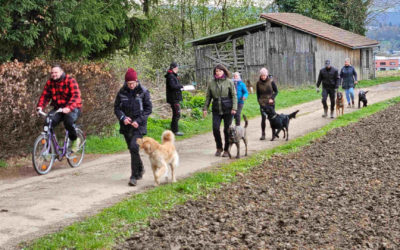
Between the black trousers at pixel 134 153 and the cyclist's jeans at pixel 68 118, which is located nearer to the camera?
the black trousers at pixel 134 153

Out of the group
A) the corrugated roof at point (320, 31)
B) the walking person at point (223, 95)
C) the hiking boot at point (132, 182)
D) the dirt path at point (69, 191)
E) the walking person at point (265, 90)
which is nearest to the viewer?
the dirt path at point (69, 191)

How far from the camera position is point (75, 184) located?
9227 millimetres

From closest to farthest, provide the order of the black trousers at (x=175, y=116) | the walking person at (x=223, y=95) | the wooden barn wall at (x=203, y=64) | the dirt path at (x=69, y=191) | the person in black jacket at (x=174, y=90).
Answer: the dirt path at (x=69, y=191), the walking person at (x=223, y=95), the person in black jacket at (x=174, y=90), the black trousers at (x=175, y=116), the wooden barn wall at (x=203, y=64)

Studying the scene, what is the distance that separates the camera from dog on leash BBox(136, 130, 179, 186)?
335 inches

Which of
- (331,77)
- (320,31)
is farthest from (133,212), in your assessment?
(320,31)

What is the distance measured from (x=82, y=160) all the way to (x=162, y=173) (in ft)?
12.0

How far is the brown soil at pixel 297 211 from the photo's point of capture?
6.01 m

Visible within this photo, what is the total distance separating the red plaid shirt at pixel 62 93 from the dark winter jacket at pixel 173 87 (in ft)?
16.7

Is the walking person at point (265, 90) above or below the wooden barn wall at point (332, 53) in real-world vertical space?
below

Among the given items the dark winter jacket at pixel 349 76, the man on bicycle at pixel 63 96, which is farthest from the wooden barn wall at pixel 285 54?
the man on bicycle at pixel 63 96

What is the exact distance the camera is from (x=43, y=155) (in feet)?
33.2

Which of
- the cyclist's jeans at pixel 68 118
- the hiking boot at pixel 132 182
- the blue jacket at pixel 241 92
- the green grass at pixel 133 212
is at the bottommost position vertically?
the green grass at pixel 133 212

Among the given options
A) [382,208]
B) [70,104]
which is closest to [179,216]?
[382,208]

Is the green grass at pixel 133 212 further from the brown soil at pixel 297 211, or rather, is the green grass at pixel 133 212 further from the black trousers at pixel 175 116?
the black trousers at pixel 175 116
